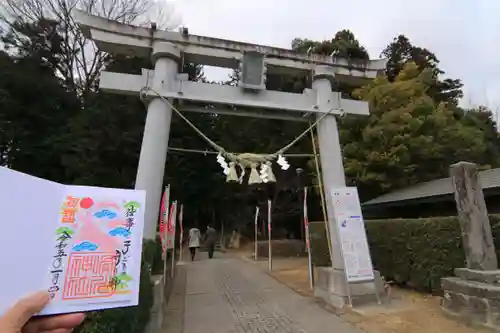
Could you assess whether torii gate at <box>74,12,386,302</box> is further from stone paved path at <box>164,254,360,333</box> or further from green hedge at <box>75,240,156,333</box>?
stone paved path at <box>164,254,360,333</box>

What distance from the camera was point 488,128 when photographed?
2162cm

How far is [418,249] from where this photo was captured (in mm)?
7719

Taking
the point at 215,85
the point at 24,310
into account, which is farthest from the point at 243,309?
the point at 24,310

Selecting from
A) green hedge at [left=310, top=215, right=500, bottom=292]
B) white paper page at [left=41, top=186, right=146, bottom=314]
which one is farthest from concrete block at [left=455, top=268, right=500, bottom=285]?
white paper page at [left=41, top=186, right=146, bottom=314]

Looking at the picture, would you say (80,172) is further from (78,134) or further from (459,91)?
(459,91)

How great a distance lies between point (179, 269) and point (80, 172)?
7092 mm

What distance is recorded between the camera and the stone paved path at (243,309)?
5496 mm

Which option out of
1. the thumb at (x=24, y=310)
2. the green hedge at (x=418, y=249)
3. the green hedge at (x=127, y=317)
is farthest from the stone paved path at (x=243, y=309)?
the thumb at (x=24, y=310)

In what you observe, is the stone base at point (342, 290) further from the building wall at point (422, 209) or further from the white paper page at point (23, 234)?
the white paper page at point (23, 234)

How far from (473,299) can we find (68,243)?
20.0ft

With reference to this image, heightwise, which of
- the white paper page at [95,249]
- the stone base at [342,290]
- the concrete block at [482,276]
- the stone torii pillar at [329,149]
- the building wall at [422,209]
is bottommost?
the stone base at [342,290]

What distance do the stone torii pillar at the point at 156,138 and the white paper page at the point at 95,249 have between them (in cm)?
447

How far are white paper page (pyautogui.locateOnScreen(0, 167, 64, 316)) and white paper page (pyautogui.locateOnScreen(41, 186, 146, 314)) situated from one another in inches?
1.8

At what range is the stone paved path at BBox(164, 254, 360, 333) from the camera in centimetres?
550
